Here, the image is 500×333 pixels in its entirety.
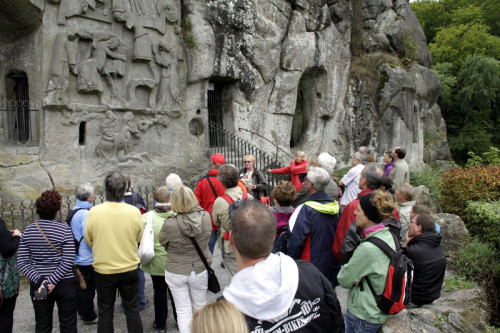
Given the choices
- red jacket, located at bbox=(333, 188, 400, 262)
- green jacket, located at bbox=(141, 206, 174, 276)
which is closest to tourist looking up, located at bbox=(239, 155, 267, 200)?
green jacket, located at bbox=(141, 206, 174, 276)

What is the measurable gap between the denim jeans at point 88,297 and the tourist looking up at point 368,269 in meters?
2.98

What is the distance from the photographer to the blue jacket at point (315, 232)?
3.63 meters

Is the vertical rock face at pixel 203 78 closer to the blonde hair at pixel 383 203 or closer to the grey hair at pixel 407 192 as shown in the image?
the grey hair at pixel 407 192

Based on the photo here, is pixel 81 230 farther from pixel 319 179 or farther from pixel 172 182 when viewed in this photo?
pixel 319 179

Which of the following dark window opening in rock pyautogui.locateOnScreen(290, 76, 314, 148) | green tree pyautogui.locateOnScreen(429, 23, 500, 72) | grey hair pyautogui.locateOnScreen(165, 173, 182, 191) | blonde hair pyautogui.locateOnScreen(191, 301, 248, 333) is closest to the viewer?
blonde hair pyautogui.locateOnScreen(191, 301, 248, 333)

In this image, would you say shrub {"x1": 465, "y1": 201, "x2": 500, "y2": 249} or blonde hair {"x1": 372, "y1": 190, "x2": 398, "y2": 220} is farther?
shrub {"x1": 465, "y1": 201, "x2": 500, "y2": 249}

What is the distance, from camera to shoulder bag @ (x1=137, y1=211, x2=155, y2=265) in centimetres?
391

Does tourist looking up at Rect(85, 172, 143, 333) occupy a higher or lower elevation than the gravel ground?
higher

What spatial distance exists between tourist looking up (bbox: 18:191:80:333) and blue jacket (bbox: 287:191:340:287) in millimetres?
2123

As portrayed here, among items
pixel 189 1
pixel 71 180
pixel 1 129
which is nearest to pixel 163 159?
pixel 71 180

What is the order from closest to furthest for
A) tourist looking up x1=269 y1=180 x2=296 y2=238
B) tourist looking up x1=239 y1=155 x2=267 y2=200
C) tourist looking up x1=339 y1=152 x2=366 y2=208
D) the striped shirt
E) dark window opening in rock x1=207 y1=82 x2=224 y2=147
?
the striped shirt, tourist looking up x1=269 y1=180 x2=296 y2=238, tourist looking up x1=339 y1=152 x2=366 y2=208, tourist looking up x1=239 y1=155 x2=267 y2=200, dark window opening in rock x1=207 y1=82 x2=224 y2=147

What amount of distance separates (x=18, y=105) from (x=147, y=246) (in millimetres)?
7782

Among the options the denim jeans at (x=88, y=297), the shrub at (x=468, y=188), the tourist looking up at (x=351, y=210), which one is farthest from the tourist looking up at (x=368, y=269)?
the shrub at (x=468, y=188)

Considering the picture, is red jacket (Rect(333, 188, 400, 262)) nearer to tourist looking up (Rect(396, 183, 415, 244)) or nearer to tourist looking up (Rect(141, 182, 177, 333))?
tourist looking up (Rect(396, 183, 415, 244))
